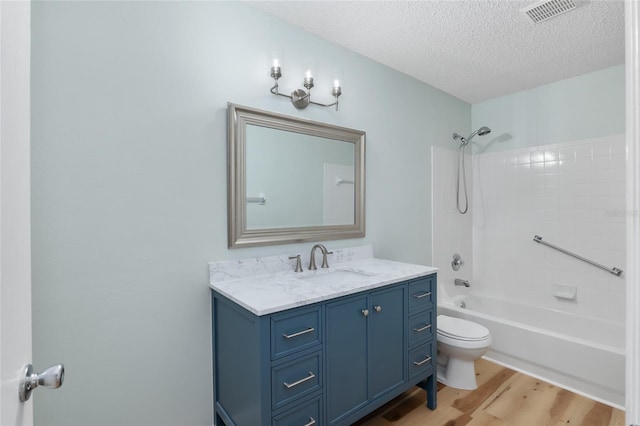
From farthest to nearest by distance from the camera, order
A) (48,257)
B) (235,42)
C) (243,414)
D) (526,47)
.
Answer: (526,47)
(235,42)
(243,414)
(48,257)

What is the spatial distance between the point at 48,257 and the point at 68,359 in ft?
1.46

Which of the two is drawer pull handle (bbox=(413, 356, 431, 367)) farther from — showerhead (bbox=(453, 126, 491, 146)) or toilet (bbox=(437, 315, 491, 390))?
showerhead (bbox=(453, 126, 491, 146))

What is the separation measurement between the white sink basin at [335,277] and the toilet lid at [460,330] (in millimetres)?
875

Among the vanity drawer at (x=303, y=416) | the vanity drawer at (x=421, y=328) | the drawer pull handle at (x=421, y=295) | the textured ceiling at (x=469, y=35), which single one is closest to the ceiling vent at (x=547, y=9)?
the textured ceiling at (x=469, y=35)

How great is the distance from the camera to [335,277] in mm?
1992

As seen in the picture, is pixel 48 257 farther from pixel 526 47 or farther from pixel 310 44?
pixel 526 47

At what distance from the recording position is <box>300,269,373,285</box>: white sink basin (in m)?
1.88

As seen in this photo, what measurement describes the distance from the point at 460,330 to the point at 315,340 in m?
1.39

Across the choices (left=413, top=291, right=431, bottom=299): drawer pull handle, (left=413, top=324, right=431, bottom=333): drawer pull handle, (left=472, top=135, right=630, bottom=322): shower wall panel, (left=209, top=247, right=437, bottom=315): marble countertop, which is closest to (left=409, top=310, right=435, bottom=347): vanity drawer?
(left=413, top=324, right=431, bottom=333): drawer pull handle

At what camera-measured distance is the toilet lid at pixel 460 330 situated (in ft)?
7.27

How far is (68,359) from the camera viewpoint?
134cm

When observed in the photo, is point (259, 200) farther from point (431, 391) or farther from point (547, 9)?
point (547, 9)

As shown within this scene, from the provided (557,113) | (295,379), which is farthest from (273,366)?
(557,113)

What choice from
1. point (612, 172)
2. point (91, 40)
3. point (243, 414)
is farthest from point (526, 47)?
point (243, 414)
